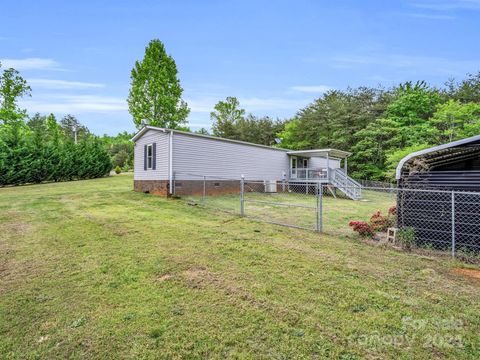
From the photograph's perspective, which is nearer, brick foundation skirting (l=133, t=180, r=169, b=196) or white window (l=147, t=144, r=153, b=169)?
brick foundation skirting (l=133, t=180, r=169, b=196)

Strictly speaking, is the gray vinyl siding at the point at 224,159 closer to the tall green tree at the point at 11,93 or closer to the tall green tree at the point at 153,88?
the tall green tree at the point at 153,88

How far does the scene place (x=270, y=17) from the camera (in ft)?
44.0

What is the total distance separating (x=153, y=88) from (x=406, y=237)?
2458cm

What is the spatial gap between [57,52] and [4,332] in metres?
19.7

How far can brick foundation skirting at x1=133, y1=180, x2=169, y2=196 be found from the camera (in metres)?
12.7

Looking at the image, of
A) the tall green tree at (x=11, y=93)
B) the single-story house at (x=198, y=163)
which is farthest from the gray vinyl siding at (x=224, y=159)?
the tall green tree at (x=11, y=93)

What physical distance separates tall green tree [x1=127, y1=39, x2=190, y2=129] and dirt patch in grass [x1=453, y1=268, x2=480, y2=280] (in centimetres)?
2484

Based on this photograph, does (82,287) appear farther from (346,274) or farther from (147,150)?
(147,150)

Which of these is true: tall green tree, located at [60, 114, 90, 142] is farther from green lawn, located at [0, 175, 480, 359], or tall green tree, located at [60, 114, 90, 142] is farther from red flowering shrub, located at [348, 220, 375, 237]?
red flowering shrub, located at [348, 220, 375, 237]

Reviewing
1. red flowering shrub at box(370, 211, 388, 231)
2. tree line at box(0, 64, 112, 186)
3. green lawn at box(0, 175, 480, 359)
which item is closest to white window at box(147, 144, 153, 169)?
green lawn at box(0, 175, 480, 359)

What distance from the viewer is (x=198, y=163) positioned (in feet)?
45.1

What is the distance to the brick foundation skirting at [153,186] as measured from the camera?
12727 mm

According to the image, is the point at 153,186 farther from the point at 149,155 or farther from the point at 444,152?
A: the point at 444,152

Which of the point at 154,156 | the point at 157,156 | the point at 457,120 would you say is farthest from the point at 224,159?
the point at 457,120
